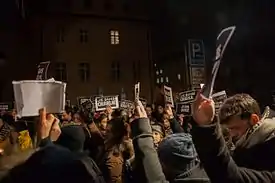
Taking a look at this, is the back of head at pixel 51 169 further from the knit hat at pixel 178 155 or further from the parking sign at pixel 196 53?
the parking sign at pixel 196 53

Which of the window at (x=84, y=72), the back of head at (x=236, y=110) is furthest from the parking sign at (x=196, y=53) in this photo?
the window at (x=84, y=72)

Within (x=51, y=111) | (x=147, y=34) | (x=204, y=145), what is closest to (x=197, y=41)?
(x=51, y=111)

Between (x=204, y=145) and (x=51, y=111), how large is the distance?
1.29 metres

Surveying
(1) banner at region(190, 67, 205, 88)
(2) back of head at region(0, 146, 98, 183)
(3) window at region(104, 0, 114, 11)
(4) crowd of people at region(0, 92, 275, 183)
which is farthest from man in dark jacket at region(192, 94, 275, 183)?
(3) window at region(104, 0, 114, 11)

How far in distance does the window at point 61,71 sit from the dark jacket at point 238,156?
3874cm

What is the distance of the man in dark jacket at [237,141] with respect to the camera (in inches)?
102

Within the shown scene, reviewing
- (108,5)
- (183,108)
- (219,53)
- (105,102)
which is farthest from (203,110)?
(108,5)

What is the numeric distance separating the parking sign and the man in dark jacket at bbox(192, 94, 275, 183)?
10.2 feet

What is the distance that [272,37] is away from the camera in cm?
3531

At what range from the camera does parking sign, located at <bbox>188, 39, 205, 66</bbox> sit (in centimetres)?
642

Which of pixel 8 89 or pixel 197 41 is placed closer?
pixel 197 41

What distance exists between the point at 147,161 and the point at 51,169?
629 millimetres

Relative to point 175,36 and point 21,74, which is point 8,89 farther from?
point 175,36

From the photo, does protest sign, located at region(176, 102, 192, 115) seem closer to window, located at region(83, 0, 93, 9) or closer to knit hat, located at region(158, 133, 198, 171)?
knit hat, located at region(158, 133, 198, 171)
